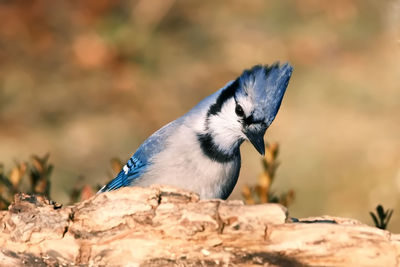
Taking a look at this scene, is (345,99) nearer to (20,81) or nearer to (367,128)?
(367,128)

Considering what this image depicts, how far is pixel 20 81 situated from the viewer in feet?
21.0

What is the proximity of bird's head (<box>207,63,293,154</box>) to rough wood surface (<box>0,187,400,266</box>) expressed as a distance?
0.84m

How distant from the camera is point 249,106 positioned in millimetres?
3680

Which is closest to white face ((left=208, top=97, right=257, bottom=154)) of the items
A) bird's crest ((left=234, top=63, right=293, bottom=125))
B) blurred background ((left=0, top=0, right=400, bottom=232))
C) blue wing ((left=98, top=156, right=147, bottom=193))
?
bird's crest ((left=234, top=63, right=293, bottom=125))

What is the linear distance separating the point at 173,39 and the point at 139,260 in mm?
4220

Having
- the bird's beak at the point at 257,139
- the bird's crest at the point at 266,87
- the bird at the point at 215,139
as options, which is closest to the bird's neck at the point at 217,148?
the bird at the point at 215,139

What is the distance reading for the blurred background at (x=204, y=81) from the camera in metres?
5.64

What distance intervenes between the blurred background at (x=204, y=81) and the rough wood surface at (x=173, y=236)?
246cm

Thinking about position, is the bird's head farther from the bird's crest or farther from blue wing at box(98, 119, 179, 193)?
blue wing at box(98, 119, 179, 193)

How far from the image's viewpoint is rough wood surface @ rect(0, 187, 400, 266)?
275 centimetres

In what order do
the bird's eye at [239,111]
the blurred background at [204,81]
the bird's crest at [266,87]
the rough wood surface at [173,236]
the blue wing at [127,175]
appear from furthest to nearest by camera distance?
the blurred background at [204,81]
the blue wing at [127,175]
the bird's eye at [239,111]
the bird's crest at [266,87]
the rough wood surface at [173,236]

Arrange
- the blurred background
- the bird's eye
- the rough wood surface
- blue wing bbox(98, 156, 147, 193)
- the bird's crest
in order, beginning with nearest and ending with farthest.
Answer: the rough wood surface
the bird's crest
the bird's eye
blue wing bbox(98, 156, 147, 193)
the blurred background

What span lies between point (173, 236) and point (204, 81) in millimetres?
3707

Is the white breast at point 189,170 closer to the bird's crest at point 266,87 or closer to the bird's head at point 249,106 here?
the bird's head at point 249,106
